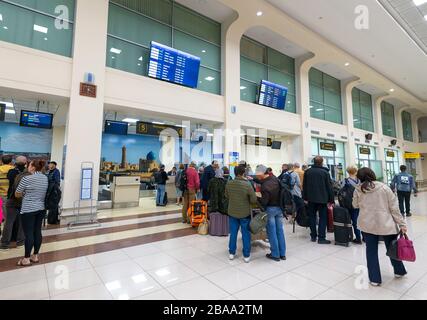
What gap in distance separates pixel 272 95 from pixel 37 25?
7836 mm

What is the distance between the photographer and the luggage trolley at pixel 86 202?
5164 millimetres

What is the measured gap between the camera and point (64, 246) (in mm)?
3777

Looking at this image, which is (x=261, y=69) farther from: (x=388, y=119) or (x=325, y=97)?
(x=388, y=119)

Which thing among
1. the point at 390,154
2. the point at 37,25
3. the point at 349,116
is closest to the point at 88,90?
the point at 37,25

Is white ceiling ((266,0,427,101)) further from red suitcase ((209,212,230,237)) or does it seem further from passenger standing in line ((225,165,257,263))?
red suitcase ((209,212,230,237))

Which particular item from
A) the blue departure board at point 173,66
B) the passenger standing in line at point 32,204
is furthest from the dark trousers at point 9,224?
the blue departure board at point 173,66

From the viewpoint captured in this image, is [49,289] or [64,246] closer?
[49,289]

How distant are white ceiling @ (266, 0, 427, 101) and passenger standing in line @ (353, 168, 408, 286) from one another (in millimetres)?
6855

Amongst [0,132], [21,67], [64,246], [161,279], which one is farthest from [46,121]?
[0,132]

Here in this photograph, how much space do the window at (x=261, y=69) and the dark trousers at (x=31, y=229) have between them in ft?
24.5

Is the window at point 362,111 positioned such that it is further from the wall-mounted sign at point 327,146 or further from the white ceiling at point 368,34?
the wall-mounted sign at point 327,146

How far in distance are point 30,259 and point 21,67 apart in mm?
4138

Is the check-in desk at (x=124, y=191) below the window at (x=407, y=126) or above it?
below

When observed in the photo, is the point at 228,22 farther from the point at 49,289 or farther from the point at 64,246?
the point at 49,289
